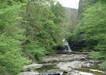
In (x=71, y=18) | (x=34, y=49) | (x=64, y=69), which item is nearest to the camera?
(x=64, y=69)

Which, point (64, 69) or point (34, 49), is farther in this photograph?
point (34, 49)

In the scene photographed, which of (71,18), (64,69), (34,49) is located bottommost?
(64,69)

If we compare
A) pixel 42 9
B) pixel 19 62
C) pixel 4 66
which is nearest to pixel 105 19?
pixel 19 62

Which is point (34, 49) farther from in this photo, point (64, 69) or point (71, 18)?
point (71, 18)

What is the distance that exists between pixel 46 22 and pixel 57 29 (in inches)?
137

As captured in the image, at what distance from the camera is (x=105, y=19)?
9484 mm

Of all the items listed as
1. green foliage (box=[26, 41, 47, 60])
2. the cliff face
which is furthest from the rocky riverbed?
the cliff face

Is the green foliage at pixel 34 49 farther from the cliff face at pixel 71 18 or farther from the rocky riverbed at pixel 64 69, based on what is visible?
the cliff face at pixel 71 18

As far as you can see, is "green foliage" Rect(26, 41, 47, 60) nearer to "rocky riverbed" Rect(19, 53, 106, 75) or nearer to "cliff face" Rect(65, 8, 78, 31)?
"rocky riverbed" Rect(19, 53, 106, 75)

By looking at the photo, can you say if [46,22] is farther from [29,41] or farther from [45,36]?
[29,41]

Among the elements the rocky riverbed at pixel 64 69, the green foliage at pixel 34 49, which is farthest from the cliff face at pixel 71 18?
the rocky riverbed at pixel 64 69

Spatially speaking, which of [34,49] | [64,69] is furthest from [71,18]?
[64,69]

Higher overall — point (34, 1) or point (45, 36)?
point (34, 1)

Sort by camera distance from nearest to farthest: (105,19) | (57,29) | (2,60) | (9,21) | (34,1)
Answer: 1. (2,60)
2. (9,21)
3. (105,19)
4. (34,1)
5. (57,29)
